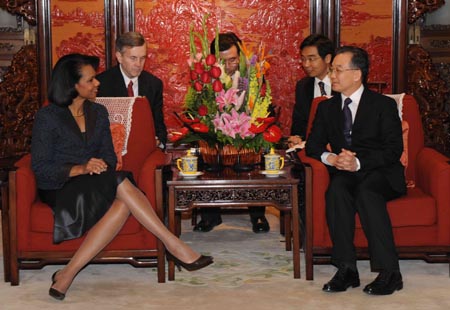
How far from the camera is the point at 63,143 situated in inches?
179

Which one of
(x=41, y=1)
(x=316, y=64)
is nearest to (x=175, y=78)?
(x=41, y=1)

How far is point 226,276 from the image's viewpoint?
458 centimetres

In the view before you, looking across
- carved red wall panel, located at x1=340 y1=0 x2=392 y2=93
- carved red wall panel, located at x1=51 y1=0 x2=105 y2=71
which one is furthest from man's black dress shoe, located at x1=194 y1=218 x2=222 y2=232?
carved red wall panel, located at x1=340 y1=0 x2=392 y2=93

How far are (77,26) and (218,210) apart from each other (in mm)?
2325

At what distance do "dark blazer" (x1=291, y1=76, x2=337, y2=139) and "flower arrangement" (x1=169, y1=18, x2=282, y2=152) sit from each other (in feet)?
2.91

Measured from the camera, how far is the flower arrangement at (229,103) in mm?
4566

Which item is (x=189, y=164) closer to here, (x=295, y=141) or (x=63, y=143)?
(x=63, y=143)

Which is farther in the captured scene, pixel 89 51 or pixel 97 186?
pixel 89 51

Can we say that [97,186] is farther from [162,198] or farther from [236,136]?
[236,136]

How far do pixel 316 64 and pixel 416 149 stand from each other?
1.04 m

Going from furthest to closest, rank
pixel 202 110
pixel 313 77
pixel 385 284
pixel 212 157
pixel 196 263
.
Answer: pixel 313 77, pixel 212 157, pixel 202 110, pixel 196 263, pixel 385 284

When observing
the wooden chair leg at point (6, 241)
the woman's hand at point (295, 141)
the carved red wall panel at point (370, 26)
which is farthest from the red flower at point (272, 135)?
the carved red wall panel at point (370, 26)

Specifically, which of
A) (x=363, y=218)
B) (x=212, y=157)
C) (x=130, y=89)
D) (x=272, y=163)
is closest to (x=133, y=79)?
(x=130, y=89)

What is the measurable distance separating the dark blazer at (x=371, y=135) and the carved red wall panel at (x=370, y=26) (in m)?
2.48
